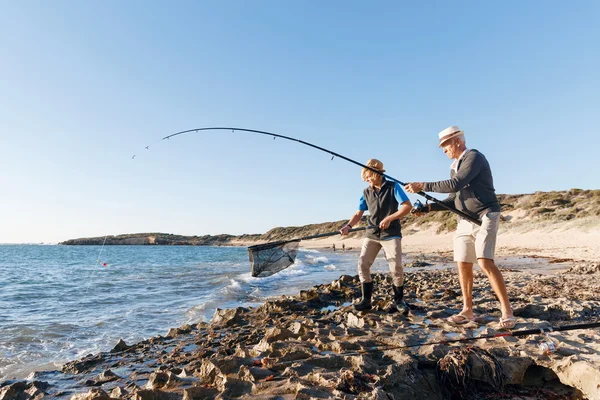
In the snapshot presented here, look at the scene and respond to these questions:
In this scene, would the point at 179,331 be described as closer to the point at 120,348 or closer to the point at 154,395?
the point at 120,348

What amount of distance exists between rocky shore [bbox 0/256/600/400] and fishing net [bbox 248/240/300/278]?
41.4 inches

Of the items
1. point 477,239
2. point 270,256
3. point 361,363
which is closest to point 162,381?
point 361,363

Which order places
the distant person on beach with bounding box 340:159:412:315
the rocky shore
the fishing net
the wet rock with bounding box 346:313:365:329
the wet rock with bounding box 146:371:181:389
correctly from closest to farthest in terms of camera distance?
the rocky shore < the wet rock with bounding box 146:371:181:389 < the wet rock with bounding box 346:313:365:329 < the distant person on beach with bounding box 340:159:412:315 < the fishing net

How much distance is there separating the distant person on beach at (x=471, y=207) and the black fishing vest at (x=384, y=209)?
0.66 m

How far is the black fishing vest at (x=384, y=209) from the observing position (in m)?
5.48

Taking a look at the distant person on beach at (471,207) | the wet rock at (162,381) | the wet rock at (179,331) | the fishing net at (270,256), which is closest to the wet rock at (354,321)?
the distant person on beach at (471,207)

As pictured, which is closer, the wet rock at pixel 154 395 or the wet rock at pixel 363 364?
the wet rock at pixel 154 395

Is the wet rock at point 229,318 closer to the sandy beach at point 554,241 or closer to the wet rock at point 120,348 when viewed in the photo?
the wet rock at point 120,348

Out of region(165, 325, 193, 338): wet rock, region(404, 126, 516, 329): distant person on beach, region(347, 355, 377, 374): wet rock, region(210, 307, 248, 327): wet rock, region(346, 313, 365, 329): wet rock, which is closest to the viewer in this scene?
region(347, 355, 377, 374): wet rock

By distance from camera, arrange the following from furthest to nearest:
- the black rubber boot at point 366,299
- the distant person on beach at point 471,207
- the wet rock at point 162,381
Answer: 1. the black rubber boot at point 366,299
2. the distant person on beach at point 471,207
3. the wet rock at point 162,381

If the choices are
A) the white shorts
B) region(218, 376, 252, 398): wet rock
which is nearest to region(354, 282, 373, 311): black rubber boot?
the white shorts

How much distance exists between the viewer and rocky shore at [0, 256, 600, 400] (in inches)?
119

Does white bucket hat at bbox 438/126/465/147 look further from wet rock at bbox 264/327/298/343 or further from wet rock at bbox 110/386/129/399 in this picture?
wet rock at bbox 110/386/129/399

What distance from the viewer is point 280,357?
3723mm
